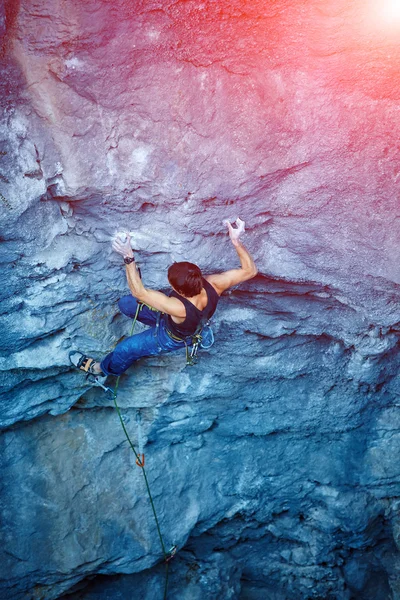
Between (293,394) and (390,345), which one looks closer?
(390,345)

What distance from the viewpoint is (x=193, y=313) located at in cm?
347

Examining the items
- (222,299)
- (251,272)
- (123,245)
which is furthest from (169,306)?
(222,299)

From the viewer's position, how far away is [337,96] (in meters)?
3.05

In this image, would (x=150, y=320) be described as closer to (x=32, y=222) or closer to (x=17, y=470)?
(x=32, y=222)

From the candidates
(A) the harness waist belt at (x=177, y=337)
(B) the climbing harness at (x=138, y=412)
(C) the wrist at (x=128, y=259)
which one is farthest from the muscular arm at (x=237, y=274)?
(C) the wrist at (x=128, y=259)

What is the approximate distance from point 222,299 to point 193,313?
65cm

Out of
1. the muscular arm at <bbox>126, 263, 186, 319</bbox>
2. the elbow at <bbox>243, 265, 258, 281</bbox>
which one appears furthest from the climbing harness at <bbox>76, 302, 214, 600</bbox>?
the elbow at <bbox>243, 265, 258, 281</bbox>

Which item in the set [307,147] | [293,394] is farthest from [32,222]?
[293,394]

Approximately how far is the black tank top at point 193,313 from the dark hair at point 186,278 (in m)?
0.09

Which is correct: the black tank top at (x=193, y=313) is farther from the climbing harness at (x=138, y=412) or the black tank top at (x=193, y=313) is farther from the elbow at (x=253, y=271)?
the elbow at (x=253, y=271)

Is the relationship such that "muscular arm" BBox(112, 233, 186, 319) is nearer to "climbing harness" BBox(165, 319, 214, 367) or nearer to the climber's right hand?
"climbing harness" BBox(165, 319, 214, 367)

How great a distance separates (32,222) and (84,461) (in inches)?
101

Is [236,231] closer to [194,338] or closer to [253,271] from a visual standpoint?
[253,271]

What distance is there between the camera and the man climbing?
333 cm
